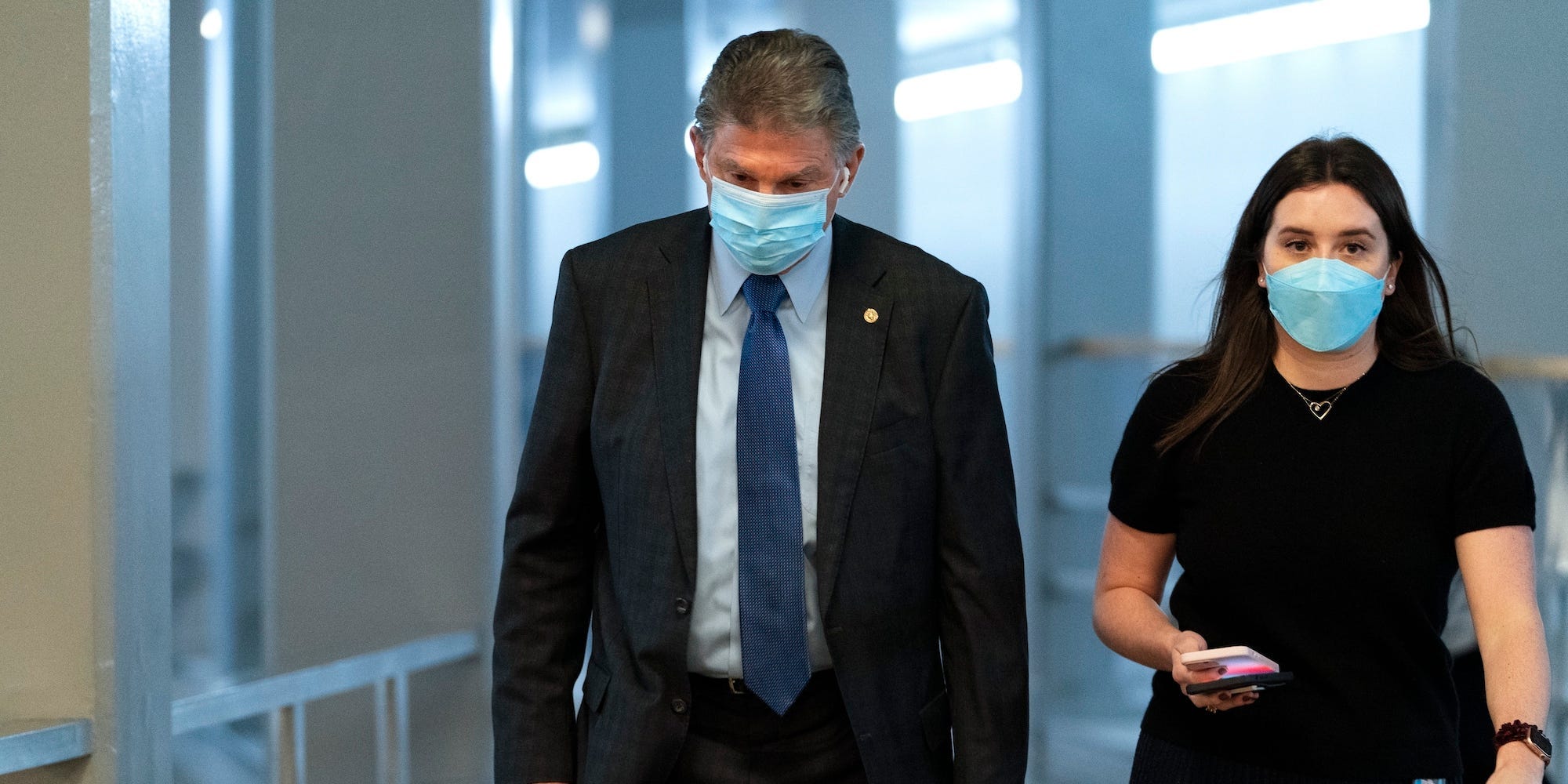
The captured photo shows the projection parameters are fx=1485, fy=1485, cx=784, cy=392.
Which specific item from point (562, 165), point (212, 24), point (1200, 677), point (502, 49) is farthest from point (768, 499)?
point (562, 165)

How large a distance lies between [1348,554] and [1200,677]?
0.23m

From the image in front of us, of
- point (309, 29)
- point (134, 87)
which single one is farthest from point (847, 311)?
point (309, 29)

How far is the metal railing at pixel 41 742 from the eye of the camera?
1.84 metres

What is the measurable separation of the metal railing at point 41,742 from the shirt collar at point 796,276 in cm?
105

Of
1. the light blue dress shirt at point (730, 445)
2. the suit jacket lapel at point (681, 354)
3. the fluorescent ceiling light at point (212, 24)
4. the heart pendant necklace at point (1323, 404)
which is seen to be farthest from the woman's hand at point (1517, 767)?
Result: the fluorescent ceiling light at point (212, 24)

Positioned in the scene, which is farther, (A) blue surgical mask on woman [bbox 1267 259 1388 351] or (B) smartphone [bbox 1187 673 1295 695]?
(A) blue surgical mask on woman [bbox 1267 259 1388 351]

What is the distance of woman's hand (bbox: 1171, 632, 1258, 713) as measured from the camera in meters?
1.54

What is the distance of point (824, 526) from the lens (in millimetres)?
1483

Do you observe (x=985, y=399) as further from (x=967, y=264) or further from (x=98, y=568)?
(x=967, y=264)

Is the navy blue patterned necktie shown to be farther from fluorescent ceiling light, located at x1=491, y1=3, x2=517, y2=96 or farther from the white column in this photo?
Answer: fluorescent ceiling light, located at x1=491, y1=3, x2=517, y2=96

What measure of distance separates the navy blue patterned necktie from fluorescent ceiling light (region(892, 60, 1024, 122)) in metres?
2.68

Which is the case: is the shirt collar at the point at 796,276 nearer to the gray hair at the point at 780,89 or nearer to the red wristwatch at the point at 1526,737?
the gray hair at the point at 780,89

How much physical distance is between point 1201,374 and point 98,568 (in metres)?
1.42

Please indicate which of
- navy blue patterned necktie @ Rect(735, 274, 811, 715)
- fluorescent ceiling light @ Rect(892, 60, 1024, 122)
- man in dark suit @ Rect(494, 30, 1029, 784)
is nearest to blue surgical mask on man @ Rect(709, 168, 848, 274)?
man in dark suit @ Rect(494, 30, 1029, 784)
